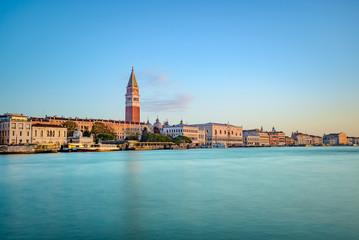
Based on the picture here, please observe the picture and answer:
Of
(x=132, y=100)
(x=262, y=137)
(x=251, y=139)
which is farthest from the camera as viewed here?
(x=262, y=137)

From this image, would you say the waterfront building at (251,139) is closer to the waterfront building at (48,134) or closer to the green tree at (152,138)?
the green tree at (152,138)

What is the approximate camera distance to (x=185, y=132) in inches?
5340

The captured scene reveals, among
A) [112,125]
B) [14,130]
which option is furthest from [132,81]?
[14,130]

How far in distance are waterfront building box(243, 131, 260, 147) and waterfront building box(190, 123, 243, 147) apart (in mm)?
4928

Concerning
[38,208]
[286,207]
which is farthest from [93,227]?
[286,207]

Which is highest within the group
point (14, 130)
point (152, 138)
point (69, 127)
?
point (69, 127)

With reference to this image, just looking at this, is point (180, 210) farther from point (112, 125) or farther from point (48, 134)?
point (112, 125)

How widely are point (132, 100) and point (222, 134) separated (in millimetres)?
41981

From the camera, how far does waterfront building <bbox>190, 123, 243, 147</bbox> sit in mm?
153500

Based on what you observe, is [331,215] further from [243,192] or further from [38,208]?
[38,208]

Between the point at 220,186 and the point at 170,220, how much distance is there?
28.0 feet

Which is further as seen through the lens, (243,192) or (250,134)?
(250,134)

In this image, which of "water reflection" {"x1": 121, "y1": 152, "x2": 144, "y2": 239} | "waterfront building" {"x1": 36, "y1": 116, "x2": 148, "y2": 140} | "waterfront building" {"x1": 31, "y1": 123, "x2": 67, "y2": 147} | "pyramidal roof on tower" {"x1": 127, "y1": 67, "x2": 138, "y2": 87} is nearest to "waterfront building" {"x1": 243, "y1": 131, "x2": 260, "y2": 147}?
"waterfront building" {"x1": 36, "y1": 116, "x2": 148, "y2": 140}

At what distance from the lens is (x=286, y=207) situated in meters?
13.2
